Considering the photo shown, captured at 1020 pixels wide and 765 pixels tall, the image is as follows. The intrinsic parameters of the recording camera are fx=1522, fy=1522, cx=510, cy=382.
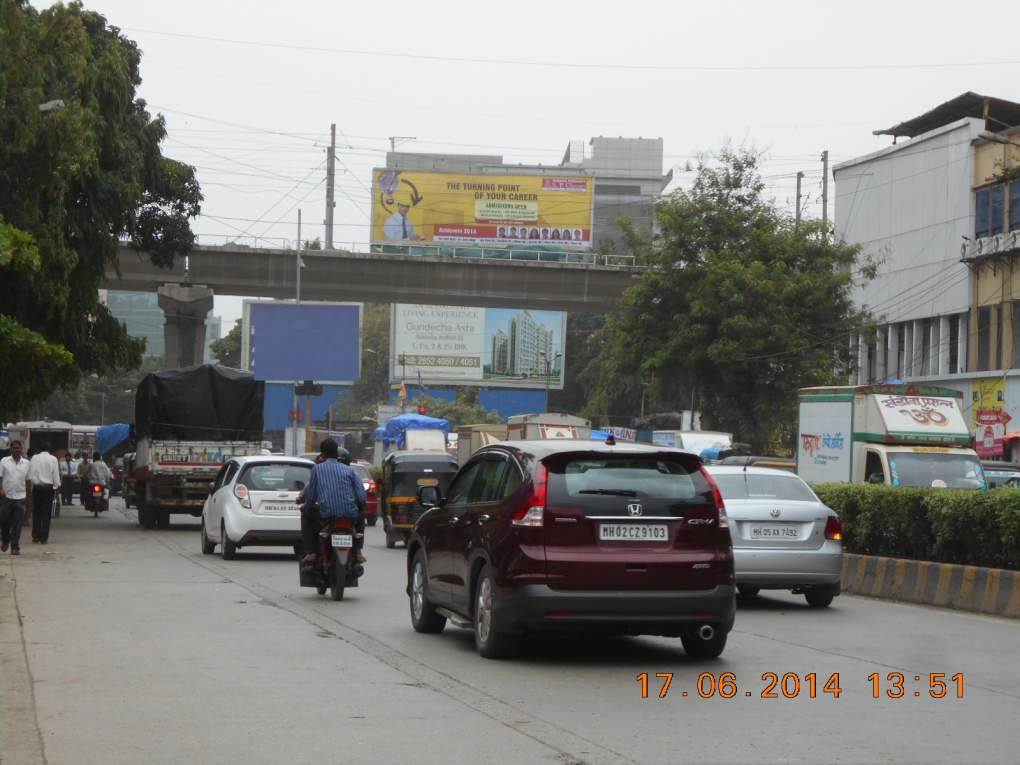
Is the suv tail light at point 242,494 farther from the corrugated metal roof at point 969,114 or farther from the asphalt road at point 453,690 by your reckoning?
the corrugated metal roof at point 969,114

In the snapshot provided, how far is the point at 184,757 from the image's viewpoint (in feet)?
24.0

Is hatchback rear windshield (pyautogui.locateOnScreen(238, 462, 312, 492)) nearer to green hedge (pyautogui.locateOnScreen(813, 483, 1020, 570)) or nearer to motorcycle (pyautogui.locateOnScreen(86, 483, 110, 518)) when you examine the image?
green hedge (pyautogui.locateOnScreen(813, 483, 1020, 570))

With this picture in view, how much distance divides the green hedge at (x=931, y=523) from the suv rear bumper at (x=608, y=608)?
6.78m

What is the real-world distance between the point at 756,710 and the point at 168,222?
31.5 m

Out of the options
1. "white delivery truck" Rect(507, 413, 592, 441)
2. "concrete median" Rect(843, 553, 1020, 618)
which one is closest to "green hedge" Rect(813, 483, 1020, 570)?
"concrete median" Rect(843, 553, 1020, 618)

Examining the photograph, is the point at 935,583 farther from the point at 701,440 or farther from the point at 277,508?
the point at 701,440

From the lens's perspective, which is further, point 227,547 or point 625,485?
point 227,547

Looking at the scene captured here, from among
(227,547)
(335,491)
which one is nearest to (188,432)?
(227,547)

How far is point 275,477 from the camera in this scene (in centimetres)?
2316

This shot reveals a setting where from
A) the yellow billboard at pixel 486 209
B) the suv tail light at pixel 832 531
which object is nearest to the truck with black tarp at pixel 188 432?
the suv tail light at pixel 832 531

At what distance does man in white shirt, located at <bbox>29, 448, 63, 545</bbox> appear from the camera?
81.3 ft

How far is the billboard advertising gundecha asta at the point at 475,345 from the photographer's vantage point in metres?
97.7

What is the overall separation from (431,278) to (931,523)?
45.6 meters

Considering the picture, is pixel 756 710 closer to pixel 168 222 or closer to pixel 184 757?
pixel 184 757
